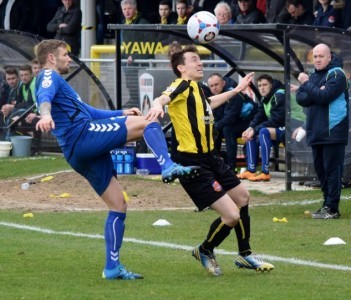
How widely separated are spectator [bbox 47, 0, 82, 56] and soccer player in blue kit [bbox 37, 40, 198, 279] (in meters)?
15.9

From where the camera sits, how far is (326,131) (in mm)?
14125

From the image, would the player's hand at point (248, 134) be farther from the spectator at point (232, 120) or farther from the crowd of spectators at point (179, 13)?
the crowd of spectators at point (179, 13)

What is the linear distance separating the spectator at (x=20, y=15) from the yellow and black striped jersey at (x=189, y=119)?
753 inches

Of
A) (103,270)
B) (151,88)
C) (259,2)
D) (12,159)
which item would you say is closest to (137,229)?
(103,270)

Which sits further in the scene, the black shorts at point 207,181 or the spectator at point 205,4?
the spectator at point 205,4

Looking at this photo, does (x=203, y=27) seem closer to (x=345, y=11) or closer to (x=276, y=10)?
(x=345, y=11)

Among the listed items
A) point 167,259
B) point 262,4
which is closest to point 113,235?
point 167,259

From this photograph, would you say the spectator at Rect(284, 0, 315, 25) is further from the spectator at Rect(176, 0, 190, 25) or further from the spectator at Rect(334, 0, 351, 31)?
the spectator at Rect(176, 0, 190, 25)

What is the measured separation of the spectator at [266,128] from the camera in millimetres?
18266

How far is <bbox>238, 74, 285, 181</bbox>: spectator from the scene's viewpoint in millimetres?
18266

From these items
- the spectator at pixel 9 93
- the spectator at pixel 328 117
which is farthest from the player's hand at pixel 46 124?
the spectator at pixel 9 93

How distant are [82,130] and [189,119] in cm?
100

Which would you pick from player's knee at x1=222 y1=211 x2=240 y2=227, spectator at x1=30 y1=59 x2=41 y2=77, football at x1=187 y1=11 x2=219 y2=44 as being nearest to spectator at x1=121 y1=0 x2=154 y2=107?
spectator at x1=30 y1=59 x2=41 y2=77

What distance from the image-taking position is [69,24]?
25.6 metres
